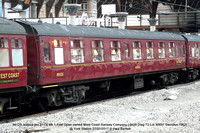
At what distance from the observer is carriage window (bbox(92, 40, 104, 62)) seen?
1464cm

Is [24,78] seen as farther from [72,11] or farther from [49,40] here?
[72,11]

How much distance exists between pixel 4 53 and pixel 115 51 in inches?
255

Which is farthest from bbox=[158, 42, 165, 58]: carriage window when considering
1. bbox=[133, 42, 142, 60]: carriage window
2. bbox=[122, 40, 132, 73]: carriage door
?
bbox=[122, 40, 132, 73]: carriage door

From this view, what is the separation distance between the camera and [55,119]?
10.4 meters

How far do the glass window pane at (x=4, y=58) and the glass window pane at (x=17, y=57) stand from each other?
230 mm

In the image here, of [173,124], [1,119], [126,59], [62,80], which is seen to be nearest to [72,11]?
[126,59]

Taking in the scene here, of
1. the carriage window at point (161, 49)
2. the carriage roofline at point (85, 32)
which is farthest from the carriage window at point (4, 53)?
the carriage window at point (161, 49)

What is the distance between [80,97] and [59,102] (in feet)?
3.53

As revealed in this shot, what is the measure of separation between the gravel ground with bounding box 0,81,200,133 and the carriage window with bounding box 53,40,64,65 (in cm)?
202

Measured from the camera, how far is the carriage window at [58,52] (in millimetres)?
12688

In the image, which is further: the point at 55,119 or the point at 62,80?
the point at 62,80

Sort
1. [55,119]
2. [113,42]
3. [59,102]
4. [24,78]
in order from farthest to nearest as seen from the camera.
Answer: [113,42]
[59,102]
[24,78]
[55,119]

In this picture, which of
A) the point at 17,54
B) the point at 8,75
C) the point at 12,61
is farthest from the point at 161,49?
the point at 8,75

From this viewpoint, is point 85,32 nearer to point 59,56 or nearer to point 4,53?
point 59,56
